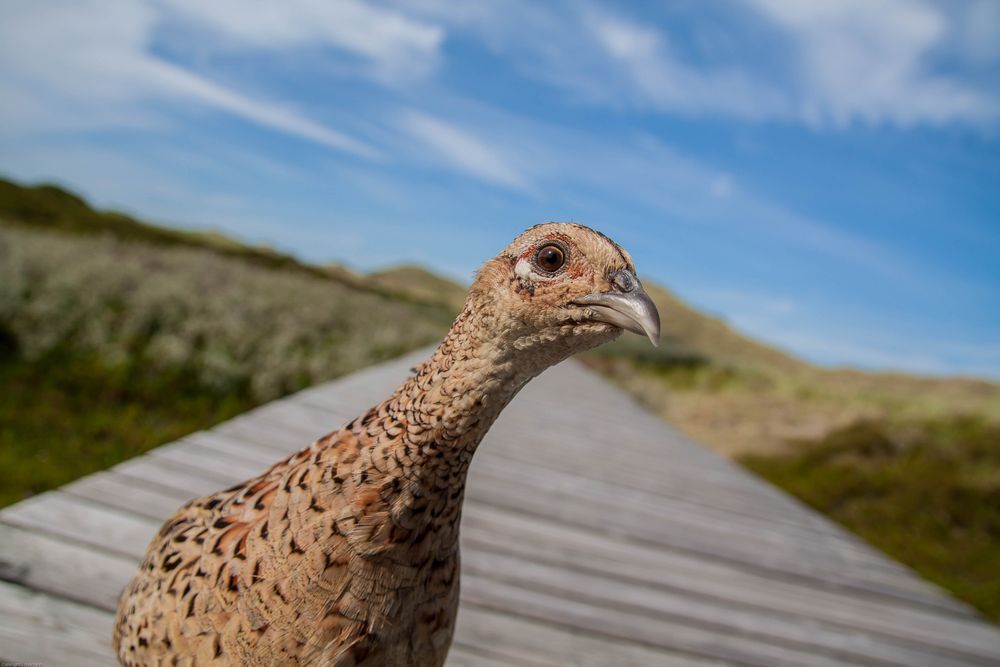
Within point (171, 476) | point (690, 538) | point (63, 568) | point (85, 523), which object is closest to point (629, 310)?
point (63, 568)

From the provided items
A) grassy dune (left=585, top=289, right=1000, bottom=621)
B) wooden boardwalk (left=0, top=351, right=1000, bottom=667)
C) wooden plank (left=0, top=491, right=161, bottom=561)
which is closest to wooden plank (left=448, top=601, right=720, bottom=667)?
wooden boardwalk (left=0, top=351, right=1000, bottom=667)

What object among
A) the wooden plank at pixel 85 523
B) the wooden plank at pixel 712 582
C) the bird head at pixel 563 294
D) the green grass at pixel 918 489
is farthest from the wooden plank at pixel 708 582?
the green grass at pixel 918 489

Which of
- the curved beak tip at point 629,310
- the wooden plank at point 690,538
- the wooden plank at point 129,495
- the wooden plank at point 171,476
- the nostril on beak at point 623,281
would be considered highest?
the nostril on beak at point 623,281

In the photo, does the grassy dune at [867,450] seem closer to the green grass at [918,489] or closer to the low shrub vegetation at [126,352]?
the green grass at [918,489]

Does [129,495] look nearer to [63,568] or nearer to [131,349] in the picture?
[63,568]

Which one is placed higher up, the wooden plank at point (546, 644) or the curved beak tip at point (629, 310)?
the curved beak tip at point (629, 310)

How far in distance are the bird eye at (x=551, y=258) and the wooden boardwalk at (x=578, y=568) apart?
63.9 inches

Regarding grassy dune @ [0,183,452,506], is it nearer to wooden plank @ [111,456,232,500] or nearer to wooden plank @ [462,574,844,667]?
wooden plank @ [111,456,232,500]

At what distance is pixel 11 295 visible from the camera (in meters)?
9.15

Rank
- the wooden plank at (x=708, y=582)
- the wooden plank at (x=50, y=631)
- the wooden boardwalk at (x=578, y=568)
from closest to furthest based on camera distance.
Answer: the wooden plank at (x=50, y=631) → the wooden boardwalk at (x=578, y=568) → the wooden plank at (x=708, y=582)

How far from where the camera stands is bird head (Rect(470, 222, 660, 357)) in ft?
4.51

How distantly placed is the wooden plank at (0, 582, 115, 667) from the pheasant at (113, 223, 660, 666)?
0.78 metres

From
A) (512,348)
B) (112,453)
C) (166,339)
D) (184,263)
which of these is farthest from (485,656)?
(184,263)

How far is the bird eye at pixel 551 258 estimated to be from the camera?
142 cm
